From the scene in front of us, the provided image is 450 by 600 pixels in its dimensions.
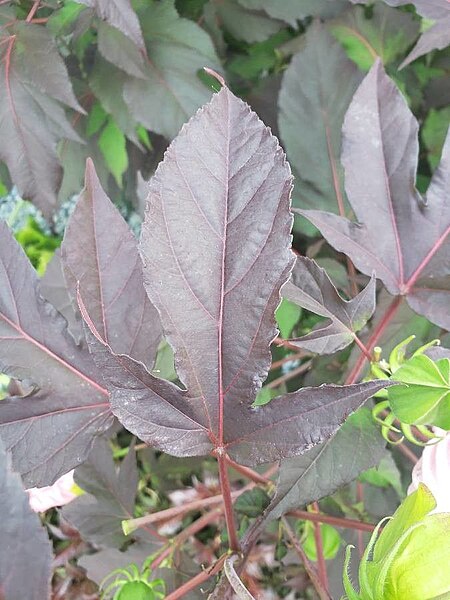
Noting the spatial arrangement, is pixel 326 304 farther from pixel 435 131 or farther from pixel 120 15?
pixel 435 131

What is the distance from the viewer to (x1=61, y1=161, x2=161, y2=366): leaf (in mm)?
307

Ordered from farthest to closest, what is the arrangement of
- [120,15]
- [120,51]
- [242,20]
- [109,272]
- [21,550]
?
[242,20]
[120,51]
[120,15]
[109,272]
[21,550]

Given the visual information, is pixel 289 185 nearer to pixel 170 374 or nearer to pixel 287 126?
pixel 170 374

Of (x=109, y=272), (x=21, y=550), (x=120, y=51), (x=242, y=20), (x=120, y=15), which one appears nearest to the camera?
(x=21, y=550)

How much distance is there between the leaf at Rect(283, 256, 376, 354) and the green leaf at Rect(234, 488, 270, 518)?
120 mm

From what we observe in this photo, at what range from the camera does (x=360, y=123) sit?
1.25ft

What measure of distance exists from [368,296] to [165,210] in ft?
0.41

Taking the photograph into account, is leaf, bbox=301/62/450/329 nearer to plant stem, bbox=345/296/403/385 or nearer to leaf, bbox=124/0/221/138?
plant stem, bbox=345/296/403/385

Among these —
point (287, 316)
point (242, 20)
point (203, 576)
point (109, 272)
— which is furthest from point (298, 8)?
point (203, 576)

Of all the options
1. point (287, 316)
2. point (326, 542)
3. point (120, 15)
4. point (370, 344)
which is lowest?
point (326, 542)

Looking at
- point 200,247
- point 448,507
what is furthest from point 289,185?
point 448,507

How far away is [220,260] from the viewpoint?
244 millimetres

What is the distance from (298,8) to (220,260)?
17.3 inches

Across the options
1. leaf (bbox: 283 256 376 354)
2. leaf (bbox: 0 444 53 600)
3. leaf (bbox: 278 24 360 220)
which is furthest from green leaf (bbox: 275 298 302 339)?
leaf (bbox: 0 444 53 600)
